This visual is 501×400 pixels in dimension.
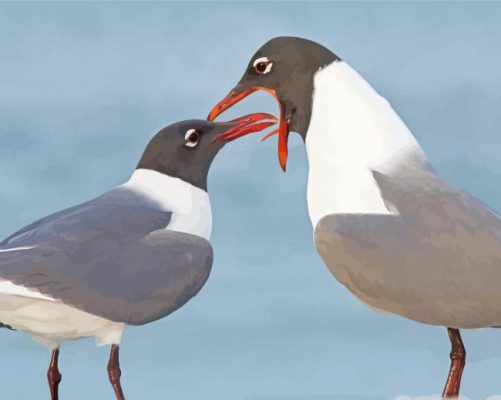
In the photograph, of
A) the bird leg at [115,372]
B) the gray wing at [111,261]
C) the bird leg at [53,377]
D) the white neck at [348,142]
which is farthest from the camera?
the bird leg at [53,377]

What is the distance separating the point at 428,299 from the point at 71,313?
2295 mm

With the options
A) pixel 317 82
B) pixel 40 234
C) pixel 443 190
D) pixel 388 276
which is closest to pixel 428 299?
pixel 388 276

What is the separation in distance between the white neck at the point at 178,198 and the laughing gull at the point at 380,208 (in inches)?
26.1

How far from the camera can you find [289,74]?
28.6 feet

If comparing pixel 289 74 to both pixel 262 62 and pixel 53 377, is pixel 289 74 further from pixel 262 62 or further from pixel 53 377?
pixel 53 377

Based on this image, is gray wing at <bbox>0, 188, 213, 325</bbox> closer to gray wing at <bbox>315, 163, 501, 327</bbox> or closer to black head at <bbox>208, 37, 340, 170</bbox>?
gray wing at <bbox>315, 163, 501, 327</bbox>

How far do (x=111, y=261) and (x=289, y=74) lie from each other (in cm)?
185

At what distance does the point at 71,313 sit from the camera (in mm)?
8055

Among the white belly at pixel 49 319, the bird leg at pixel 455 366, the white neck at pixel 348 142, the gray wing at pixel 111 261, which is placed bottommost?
the bird leg at pixel 455 366

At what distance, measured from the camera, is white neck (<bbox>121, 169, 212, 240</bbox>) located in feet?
28.6

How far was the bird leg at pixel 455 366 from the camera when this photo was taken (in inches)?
318

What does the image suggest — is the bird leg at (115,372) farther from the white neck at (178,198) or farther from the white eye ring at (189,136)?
the white eye ring at (189,136)

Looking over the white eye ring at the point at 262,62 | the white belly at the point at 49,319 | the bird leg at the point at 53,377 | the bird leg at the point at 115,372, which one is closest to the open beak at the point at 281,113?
the white eye ring at the point at 262,62

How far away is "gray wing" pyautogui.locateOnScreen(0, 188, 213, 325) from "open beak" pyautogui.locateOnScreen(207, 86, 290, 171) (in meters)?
0.91
